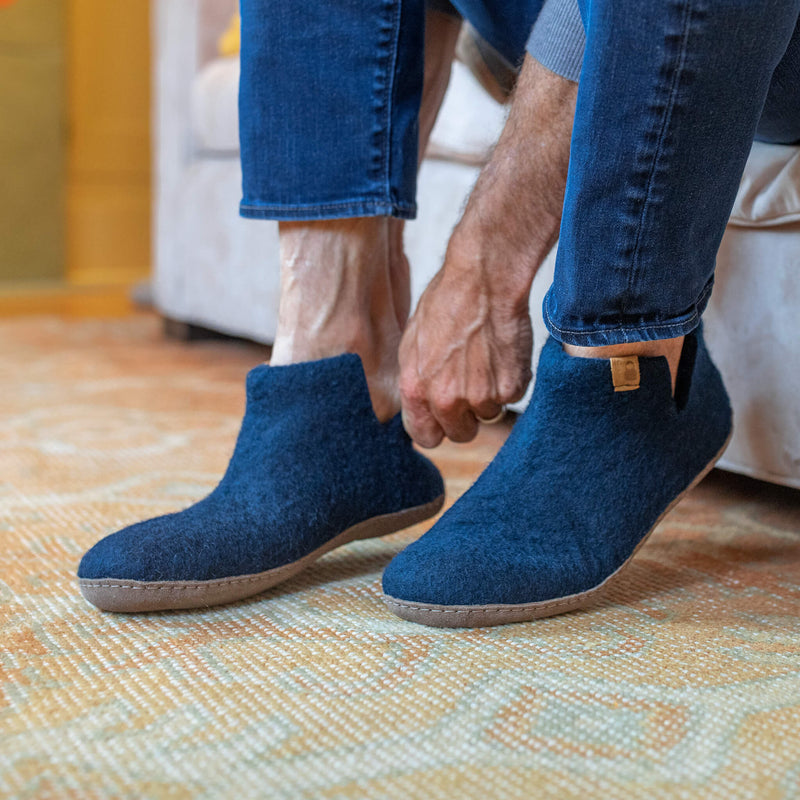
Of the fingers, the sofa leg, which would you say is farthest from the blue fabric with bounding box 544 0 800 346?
the sofa leg

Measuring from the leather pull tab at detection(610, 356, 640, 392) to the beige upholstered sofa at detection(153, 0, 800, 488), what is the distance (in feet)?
0.95

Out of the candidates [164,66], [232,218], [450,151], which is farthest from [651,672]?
[164,66]

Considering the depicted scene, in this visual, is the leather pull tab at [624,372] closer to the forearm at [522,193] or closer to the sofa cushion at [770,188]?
the forearm at [522,193]

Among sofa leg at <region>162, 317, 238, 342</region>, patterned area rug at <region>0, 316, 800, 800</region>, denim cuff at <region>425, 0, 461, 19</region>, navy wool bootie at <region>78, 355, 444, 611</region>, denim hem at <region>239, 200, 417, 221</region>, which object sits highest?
denim cuff at <region>425, 0, 461, 19</region>

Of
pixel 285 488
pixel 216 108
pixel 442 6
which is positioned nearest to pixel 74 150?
pixel 216 108

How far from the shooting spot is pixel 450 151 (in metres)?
1.12

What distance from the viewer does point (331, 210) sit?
611mm

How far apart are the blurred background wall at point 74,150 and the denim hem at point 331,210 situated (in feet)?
7.44

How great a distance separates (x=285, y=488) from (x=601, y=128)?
0.28 m

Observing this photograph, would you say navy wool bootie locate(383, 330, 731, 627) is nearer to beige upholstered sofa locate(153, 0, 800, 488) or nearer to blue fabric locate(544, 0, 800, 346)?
blue fabric locate(544, 0, 800, 346)

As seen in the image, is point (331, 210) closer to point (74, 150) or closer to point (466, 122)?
point (466, 122)

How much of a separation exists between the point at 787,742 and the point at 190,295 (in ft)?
5.06

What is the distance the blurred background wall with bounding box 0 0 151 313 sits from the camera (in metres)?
2.96

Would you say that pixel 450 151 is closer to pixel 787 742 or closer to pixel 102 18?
pixel 787 742
